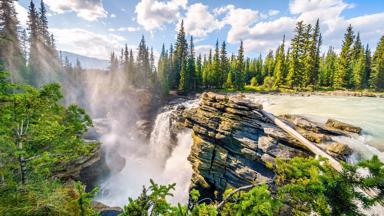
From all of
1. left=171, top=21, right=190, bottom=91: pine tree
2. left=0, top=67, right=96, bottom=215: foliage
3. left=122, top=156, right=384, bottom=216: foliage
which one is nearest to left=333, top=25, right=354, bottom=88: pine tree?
left=171, top=21, right=190, bottom=91: pine tree

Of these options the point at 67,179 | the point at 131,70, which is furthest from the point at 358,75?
the point at 131,70

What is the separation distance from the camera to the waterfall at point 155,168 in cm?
2202

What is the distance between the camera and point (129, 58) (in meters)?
64.7

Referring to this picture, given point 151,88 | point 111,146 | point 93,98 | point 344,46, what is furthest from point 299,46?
point 93,98

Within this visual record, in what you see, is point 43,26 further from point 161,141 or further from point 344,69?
point 344,69

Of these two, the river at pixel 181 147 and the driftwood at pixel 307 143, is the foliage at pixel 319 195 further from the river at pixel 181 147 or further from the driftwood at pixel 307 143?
the river at pixel 181 147

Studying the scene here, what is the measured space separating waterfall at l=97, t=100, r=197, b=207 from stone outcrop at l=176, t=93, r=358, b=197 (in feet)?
18.1

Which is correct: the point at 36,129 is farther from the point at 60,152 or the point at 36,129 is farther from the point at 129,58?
the point at 129,58

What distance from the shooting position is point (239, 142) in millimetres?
14461

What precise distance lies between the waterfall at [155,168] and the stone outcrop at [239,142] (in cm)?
551

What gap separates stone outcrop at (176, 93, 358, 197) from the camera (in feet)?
39.7

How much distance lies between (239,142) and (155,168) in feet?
59.7

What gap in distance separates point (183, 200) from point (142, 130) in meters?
20.6

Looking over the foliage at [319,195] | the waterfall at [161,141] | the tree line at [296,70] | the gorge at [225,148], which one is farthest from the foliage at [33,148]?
the tree line at [296,70]
